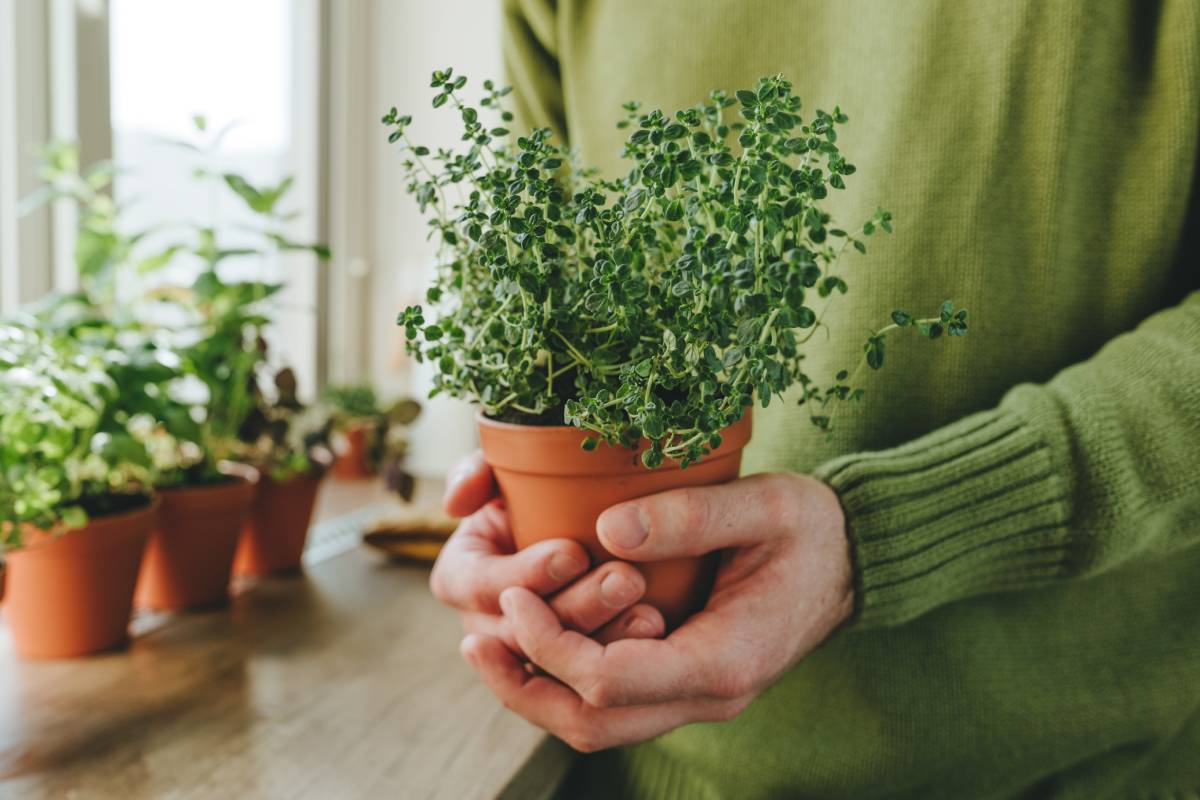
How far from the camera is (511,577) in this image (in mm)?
585

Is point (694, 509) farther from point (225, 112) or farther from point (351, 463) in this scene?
point (225, 112)

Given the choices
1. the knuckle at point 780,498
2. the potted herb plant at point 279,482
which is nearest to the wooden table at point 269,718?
the potted herb plant at point 279,482

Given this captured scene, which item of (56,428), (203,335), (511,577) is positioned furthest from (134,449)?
(511,577)

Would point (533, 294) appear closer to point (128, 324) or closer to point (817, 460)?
point (817, 460)

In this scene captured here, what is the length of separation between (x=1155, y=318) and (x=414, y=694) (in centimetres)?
75

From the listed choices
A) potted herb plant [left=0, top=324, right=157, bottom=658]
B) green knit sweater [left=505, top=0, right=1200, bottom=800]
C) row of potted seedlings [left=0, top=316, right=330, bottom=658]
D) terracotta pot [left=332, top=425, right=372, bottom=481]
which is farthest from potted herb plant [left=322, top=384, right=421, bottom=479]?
green knit sweater [left=505, top=0, right=1200, bottom=800]

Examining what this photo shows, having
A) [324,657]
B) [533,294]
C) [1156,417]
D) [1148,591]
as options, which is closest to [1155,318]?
[1156,417]

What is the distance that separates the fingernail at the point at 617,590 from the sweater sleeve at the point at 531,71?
63 centimetres

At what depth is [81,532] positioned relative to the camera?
2.58ft

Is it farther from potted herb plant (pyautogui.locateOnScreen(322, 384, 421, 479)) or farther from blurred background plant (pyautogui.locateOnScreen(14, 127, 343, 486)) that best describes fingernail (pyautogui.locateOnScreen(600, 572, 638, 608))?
potted herb plant (pyautogui.locateOnScreen(322, 384, 421, 479))

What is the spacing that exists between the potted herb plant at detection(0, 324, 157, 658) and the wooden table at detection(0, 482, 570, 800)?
5 cm

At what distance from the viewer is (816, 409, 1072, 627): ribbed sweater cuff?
592mm

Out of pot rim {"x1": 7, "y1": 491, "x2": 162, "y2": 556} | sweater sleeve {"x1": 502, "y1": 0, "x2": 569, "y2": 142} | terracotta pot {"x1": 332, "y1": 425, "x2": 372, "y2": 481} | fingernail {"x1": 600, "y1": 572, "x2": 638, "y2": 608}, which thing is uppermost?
sweater sleeve {"x1": 502, "y1": 0, "x2": 569, "y2": 142}

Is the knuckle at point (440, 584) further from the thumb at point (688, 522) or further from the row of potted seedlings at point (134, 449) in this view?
the row of potted seedlings at point (134, 449)
